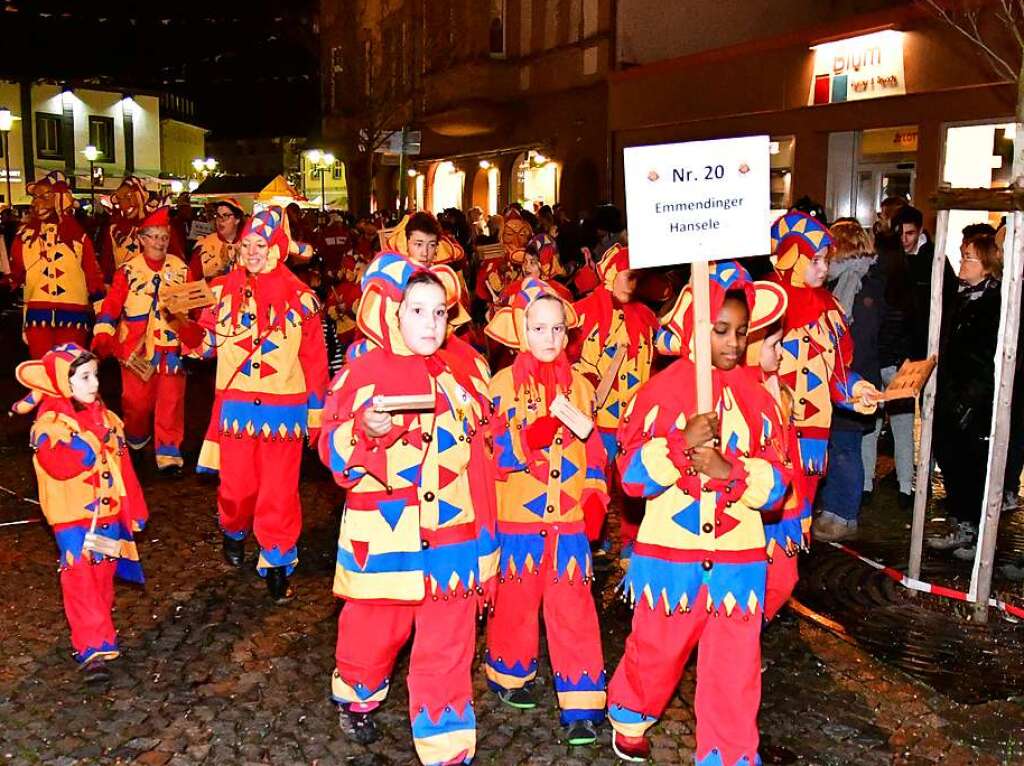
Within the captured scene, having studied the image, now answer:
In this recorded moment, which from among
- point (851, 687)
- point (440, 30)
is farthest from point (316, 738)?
point (440, 30)

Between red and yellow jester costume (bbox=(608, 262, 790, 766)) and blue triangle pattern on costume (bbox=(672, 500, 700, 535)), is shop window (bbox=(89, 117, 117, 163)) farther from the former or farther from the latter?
blue triangle pattern on costume (bbox=(672, 500, 700, 535))

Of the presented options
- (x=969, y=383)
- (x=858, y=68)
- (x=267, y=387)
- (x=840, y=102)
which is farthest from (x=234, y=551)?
(x=840, y=102)

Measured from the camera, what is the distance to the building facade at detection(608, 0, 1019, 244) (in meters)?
14.5

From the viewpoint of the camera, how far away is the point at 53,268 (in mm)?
11102

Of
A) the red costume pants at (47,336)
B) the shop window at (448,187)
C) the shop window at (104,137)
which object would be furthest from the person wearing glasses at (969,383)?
the shop window at (104,137)

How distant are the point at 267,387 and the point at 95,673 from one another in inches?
70.8

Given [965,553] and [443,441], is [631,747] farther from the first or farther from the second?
[965,553]

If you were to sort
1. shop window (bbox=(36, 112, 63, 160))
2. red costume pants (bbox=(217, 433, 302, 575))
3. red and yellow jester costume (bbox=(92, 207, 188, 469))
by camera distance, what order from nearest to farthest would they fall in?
red costume pants (bbox=(217, 433, 302, 575)) → red and yellow jester costume (bbox=(92, 207, 188, 469)) → shop window (bbox=(36, 112, 63, 160))

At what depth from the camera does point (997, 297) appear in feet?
25.0

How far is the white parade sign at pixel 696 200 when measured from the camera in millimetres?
4094

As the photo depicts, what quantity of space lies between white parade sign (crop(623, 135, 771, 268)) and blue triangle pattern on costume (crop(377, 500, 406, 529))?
4.11 feet

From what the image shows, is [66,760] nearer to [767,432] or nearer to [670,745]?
[670,745]

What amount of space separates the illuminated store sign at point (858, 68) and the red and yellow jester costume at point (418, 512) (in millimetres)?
12922

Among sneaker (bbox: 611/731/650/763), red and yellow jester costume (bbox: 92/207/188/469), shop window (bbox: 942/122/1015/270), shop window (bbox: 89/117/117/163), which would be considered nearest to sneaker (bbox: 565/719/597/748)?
sneaker (bbox: 611/731/650/763)
